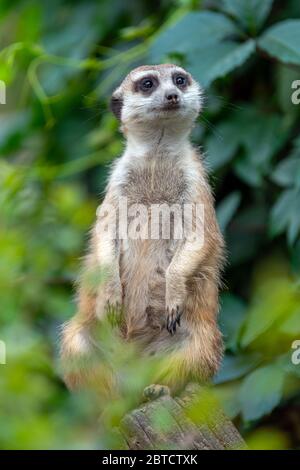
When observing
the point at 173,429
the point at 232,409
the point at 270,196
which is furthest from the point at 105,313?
the point at 270,196

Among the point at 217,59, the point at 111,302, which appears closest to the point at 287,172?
the point at 217,59

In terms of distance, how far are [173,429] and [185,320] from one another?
124 centimetres

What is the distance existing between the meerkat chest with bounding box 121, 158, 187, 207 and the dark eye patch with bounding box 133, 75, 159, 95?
1.24 feet

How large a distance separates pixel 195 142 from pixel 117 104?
4.10ft

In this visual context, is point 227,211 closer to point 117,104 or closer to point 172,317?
point 117,104

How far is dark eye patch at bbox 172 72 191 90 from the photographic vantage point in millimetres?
5406

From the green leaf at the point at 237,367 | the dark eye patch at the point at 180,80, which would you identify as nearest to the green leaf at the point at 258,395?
the green leaf at the point at 237,367

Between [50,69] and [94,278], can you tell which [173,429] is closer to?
[94,278]

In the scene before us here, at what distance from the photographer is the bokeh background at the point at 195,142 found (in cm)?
509

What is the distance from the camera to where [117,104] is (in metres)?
5.63

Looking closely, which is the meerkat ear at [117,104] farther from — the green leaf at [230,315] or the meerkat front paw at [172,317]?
the green leaf at [230,315]

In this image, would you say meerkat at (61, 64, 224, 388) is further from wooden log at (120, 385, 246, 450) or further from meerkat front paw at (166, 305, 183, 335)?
wooden log at (120, 385, 246, 450)

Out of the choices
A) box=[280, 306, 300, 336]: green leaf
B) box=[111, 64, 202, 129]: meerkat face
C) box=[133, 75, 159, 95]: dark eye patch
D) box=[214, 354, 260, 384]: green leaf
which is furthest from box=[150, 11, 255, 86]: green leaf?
box=[280, 306, 300, 336]: green leaf
